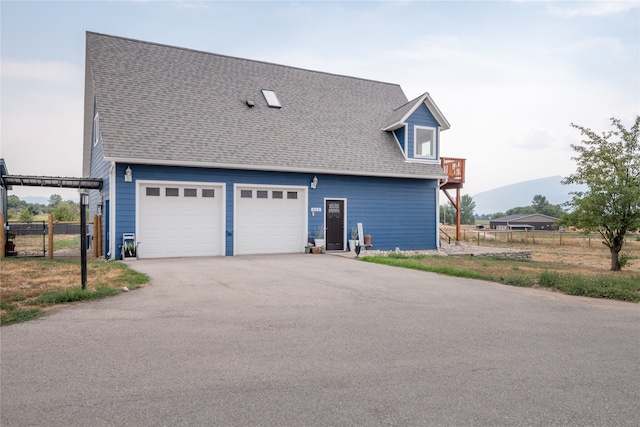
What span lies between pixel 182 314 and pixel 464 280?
6395 mm

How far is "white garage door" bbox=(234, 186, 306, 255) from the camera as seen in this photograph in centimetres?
1527

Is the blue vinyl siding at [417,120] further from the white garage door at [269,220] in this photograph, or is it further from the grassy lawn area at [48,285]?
the grassy lawn area at [48,285]

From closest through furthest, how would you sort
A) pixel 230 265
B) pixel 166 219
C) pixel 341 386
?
pixel 341 386 < pixel 230 265 < pixel 166 219

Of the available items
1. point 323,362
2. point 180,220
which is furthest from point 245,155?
point 323,362

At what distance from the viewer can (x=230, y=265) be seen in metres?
11.9

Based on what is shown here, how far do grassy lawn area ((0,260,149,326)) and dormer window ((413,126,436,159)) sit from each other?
42.9 ft

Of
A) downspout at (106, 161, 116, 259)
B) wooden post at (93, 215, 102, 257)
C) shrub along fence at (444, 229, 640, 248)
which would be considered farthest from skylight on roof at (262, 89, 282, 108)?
shrub along fence at (444, 229, 640, 248)

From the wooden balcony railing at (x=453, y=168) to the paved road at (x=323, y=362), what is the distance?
12.6 meters

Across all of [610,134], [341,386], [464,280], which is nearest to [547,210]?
[610,134]

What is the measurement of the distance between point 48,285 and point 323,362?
6432 millimetres

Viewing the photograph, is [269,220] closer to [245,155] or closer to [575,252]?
[245,155]

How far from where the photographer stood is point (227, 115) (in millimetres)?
15969

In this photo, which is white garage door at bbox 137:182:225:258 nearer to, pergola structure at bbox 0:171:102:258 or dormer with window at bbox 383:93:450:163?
pergola structure at bbox 0:171:102:258

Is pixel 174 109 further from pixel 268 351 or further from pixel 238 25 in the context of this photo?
pixel 268 351
